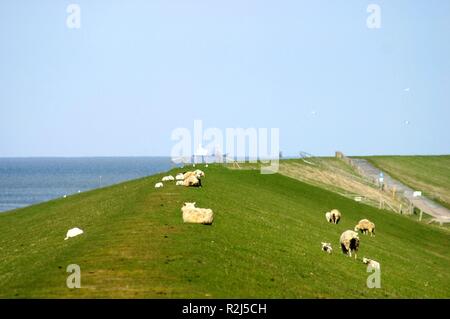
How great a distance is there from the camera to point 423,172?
12888 cm

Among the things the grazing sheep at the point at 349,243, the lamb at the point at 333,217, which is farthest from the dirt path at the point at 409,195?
the grazing sheep at the point at 349,243

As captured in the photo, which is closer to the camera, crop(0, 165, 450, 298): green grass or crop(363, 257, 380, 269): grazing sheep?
crop(0, 165, 450, 298): green grass

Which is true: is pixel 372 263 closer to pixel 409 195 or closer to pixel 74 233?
pixel 74 233

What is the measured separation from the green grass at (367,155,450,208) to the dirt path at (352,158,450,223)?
200 centimetres

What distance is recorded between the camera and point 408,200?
96750 millimetres

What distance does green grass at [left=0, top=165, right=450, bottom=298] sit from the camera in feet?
85.8

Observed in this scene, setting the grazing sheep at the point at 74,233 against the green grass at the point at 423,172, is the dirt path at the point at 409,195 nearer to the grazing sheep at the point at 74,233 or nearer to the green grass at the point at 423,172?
the green grass at the point at 423,172

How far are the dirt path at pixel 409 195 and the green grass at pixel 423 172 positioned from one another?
2004 mm

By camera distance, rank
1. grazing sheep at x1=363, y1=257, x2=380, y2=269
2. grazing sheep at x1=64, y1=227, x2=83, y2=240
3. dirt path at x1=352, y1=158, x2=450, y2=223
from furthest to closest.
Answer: dirt path at x1=352, y1=158, x2=450, y2=223, grazing sheep at x1=64, y1=227, x2=83, y2=240, grazing sheep at x1=363, y1=257, x2=380, y2=269

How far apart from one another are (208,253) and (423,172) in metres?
105

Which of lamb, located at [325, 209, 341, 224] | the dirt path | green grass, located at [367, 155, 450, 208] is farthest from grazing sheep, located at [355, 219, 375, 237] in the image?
green grass, located at [367, 155, 450, 208]

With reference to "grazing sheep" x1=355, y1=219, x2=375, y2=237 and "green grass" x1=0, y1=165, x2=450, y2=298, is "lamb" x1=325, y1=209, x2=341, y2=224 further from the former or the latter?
"grazing sheep" x1=355, y1=219, x2=375, y2=237
